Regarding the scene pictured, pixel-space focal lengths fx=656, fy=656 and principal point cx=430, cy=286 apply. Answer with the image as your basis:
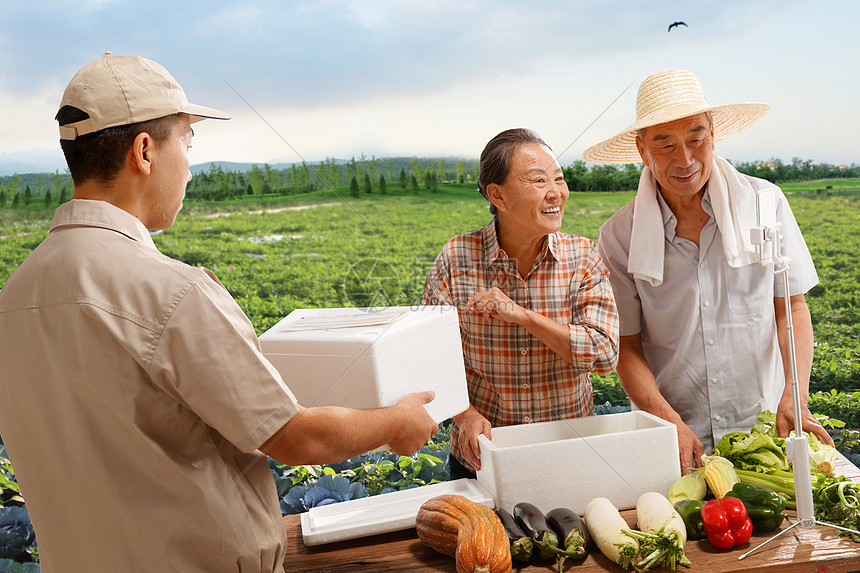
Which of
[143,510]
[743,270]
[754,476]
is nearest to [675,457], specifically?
[754,476]

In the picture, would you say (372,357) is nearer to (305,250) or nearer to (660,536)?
(660,536)

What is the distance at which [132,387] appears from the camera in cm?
89

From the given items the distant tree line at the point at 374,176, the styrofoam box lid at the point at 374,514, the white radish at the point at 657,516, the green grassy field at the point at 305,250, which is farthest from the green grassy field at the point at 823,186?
the styrofoam box lid at the point at 374,514

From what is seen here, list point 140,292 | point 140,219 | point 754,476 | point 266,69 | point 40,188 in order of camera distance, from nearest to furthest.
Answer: point 140,292, point 140,219, point 754,476, point 40,188, point 266,69

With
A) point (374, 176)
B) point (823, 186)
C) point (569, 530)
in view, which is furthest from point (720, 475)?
point (823, 186)

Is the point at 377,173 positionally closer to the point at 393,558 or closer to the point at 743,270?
the point at 393,558

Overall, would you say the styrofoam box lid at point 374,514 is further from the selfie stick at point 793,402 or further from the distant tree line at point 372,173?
the distant tree line at point 372,173

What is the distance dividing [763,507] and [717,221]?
80 centimetres

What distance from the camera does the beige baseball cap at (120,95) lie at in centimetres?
97

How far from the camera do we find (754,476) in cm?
150

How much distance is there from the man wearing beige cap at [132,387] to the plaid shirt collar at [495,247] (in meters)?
0.92

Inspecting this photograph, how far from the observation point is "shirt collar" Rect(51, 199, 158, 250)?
950 mm

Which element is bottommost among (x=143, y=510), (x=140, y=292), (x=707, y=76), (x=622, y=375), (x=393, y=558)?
(x=393, y=558)

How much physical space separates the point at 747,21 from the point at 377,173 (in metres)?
4.46
